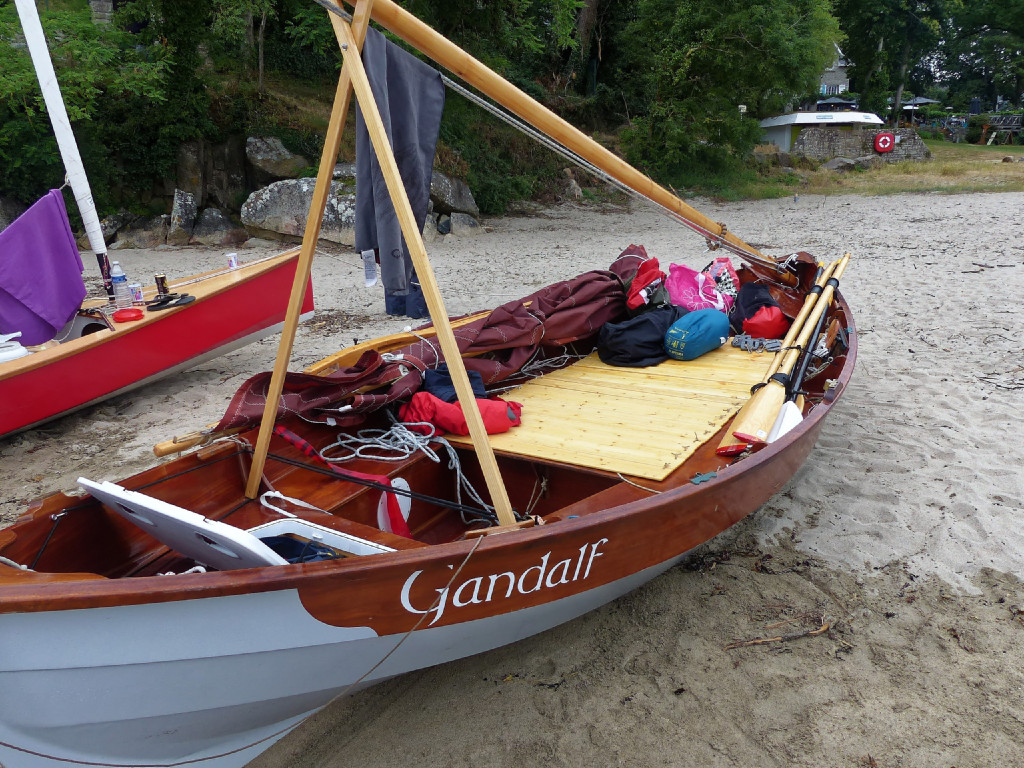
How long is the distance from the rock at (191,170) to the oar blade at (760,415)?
12828 millimetres

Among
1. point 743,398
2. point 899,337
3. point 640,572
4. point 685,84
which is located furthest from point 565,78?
point 640,572

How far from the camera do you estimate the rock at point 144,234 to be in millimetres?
12599

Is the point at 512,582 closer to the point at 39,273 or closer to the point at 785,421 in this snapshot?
the point at 785,421

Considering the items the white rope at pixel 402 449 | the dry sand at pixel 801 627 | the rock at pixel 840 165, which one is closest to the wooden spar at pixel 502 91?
the white rope at pixel 402 449

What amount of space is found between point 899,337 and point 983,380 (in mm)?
1344

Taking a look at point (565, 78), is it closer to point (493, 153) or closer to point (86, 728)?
point (493, 153)

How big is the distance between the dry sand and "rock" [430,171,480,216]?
847cm

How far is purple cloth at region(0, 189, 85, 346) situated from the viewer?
491 cm

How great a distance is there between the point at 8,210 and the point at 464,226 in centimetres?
794

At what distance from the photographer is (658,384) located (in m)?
4.27

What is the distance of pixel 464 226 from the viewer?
46.4 ft

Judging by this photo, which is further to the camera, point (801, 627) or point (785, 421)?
point (785, 421)

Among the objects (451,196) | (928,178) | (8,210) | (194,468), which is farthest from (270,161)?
(928,178)

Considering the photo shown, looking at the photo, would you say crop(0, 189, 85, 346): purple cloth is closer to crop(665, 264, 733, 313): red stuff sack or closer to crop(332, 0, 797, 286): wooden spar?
crop(332, 0, 797, 286): wooden spar
